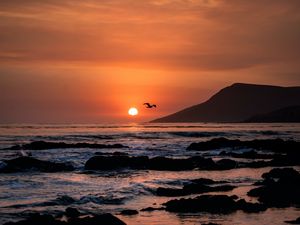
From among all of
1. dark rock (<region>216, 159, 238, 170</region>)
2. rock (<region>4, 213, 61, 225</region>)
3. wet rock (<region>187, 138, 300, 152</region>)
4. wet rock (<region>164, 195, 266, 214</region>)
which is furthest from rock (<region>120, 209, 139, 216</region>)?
wet rock (<region>187, 138, 300, 152</region>)

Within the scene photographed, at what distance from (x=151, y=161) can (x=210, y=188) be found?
1436 centimetres

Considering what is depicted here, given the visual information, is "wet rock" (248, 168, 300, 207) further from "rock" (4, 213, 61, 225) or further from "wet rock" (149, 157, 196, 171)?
"wet rock" (149, 157, 196, 171)

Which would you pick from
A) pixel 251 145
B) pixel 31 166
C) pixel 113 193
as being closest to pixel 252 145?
pixel 251 145

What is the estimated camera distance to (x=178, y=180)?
2978 centimetres

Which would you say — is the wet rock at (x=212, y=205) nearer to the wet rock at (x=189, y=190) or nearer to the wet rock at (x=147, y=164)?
the wet rock at (x=189, y=190)

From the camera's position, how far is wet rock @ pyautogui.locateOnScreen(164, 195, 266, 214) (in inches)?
768

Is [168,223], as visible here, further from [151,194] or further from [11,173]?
[11,173]

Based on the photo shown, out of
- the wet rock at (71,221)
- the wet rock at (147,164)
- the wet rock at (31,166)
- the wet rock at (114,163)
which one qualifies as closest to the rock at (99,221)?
the wet rock at (71,221)

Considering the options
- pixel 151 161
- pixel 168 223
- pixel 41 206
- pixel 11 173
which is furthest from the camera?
pixel 151 161

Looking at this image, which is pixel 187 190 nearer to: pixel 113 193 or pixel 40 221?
pixel 113 193

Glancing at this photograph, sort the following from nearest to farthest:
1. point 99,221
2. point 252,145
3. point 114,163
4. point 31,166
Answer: point 99,221
point 31,166
point 114,163
point 252,145

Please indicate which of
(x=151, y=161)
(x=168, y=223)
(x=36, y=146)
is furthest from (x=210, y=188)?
(x=36, y=146)

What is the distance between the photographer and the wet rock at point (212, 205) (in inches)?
768

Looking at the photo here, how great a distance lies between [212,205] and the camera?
19891 millimetres
